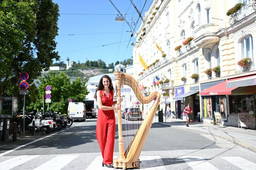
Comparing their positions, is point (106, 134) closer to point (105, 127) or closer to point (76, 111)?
point (105, 127)

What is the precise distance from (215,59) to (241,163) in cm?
1550

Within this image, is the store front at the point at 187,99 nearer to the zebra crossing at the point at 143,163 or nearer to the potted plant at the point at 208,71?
the potted plant at the point at 208,71

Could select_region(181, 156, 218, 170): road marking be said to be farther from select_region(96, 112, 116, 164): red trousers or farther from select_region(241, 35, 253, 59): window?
select_region(241, 35, 253, 59): window

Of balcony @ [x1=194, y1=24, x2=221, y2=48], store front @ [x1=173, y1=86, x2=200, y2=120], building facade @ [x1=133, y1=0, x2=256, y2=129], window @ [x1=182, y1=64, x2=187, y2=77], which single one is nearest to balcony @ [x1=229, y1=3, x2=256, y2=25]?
building facade @ [x1=133, y1=0, x2=256, y2=129]

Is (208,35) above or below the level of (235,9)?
below

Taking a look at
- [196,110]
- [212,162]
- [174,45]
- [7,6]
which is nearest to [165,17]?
[174,45]

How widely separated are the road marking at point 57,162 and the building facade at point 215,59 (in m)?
10.3

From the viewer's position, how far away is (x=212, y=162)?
247 inches

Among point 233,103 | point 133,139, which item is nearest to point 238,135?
point 233,103

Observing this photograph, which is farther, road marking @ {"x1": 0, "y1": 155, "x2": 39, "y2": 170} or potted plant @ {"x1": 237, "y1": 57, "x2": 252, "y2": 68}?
potted plant @ {"x1": 237, "y1": 57, "x2": 252, "y2": 68}

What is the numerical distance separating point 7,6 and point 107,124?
850 centimetres

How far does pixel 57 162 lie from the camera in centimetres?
651

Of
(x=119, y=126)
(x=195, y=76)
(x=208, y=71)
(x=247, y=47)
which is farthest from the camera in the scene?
(x=195, y=76)

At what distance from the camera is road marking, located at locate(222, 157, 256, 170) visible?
18.8 feet
